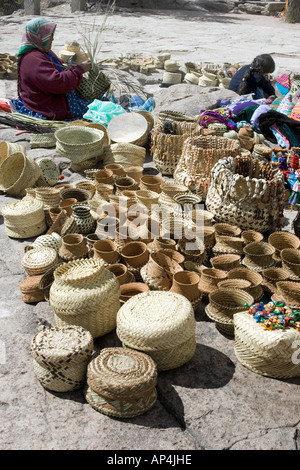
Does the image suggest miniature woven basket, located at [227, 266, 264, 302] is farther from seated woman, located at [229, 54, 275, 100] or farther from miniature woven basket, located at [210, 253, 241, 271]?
seated woman, located at [229, 54, 275, 100]

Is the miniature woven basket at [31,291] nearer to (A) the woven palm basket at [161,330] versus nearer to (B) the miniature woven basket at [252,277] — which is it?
(A) the woven palm basket at [161,330]

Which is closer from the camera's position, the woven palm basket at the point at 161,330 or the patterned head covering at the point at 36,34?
the woven palm basket at the point at 161,330

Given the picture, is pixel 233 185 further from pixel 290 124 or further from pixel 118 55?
pixel 118 55

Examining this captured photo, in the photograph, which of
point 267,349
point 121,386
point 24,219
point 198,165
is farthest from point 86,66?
point 121,386

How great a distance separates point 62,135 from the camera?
5.48 metres

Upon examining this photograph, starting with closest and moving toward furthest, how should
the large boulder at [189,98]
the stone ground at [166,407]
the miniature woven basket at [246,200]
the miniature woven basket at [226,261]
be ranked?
the stone ground at [166,407]
the miniature woven basket at [226,261]
the miniature woven basket at [246,200]
the large boulder at [189,98]

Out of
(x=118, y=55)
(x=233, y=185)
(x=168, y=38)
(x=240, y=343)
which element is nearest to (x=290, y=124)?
(x=233, y=185)

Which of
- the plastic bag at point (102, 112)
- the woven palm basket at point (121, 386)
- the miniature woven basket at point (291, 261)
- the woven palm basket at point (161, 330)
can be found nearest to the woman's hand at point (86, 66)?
the plastic bag at point (102, 112)

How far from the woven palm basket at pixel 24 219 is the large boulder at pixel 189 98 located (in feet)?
9.39

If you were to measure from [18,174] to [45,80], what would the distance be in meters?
1.65

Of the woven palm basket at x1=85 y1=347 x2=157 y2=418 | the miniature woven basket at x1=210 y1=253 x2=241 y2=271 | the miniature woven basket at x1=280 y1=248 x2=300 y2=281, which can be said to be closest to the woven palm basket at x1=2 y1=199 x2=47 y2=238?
the miniature woven basket at x1=210 y1=253 x2=241 y2=271

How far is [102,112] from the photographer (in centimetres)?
618

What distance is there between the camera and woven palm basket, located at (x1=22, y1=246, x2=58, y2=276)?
3.49 m

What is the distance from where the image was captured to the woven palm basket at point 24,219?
13.4 ft
